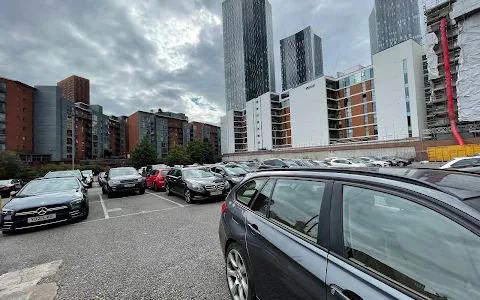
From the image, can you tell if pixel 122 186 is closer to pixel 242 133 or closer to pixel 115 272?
pixel 115 272

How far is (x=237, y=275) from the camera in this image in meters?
2.51

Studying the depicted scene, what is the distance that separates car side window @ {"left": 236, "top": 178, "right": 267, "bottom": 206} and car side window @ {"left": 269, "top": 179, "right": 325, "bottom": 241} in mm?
331

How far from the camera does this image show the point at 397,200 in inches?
52.2

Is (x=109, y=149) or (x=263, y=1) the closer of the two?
(x=109, y=149)

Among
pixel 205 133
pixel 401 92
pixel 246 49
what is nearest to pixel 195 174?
pixel 401 92

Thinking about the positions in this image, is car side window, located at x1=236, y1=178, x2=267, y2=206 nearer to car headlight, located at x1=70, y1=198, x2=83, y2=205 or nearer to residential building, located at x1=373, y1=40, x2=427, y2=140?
car headlight, located at x1=70, y1=198, x2=83, y2=205

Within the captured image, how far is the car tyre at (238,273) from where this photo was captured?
7.41ft

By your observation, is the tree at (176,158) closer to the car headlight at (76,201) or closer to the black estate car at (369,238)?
the car headlight at (76,201)

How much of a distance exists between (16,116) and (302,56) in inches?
4548

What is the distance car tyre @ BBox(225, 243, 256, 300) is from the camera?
89.0 inches

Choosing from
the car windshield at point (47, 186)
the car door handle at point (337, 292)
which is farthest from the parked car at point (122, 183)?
the car door handle at point (337, 292)

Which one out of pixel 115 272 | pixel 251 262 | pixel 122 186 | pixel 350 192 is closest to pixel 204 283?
pixel 251 262

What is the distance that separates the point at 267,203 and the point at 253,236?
0.36 metres

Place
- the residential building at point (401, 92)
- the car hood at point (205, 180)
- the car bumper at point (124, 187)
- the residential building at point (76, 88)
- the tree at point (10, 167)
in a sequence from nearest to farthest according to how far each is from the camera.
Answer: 1. the car hood at point (205, 180)
2. the car bumper at point (124, 187)
3. the tree at point (10, 167)
4. the residential building at point (401, 92)
5. the residential building at point (76, 88)
